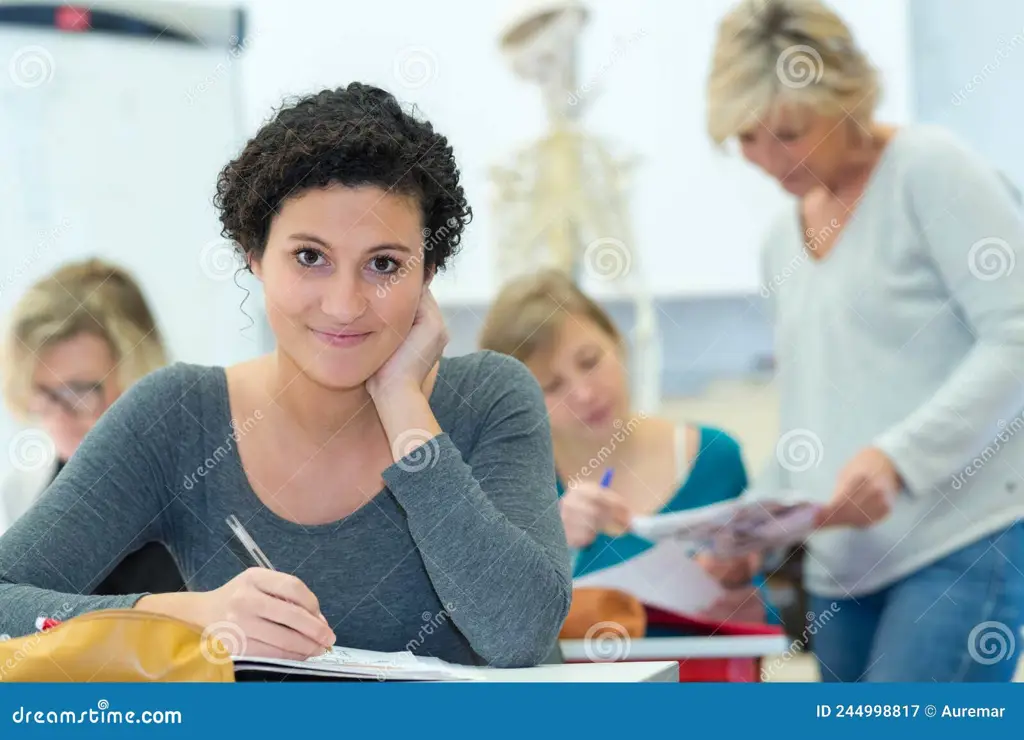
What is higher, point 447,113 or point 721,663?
point 447,113

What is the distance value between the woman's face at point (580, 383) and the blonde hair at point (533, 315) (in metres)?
0.02

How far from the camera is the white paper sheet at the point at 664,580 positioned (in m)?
1.88

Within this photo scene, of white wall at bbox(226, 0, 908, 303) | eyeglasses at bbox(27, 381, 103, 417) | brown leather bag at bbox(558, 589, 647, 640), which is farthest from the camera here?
white wall at bbox(226, 0, 908, 303)

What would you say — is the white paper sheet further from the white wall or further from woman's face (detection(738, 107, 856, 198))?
the white wall

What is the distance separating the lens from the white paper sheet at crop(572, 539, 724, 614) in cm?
188

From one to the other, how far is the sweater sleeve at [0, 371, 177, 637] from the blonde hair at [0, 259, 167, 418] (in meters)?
1.10

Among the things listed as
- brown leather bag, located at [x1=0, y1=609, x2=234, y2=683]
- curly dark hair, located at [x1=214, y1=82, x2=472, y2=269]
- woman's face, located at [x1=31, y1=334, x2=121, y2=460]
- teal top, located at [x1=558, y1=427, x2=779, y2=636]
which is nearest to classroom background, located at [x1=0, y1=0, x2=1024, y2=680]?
woman's face, located at [x1=31, y1=334, x2=121, y2=460]

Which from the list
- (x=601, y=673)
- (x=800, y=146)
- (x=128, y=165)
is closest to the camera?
(x=601, y=673)

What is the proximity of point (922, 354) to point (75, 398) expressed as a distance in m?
1.57

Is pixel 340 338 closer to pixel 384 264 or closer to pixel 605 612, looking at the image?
pixel 384 264

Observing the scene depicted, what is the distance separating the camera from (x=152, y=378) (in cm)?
131

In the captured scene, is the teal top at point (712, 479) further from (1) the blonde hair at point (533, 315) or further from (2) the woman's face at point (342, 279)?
(2) the woman's face at point (342, 279)
